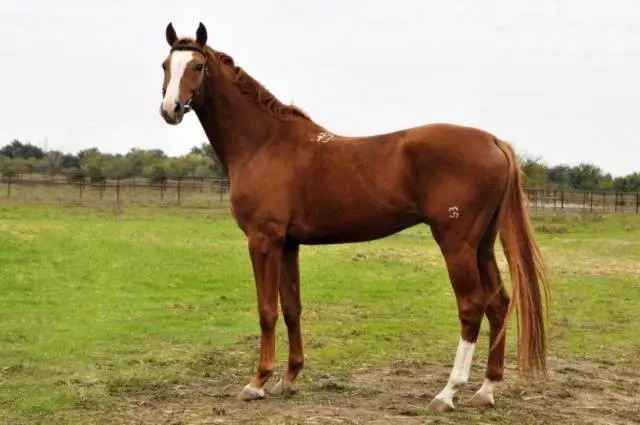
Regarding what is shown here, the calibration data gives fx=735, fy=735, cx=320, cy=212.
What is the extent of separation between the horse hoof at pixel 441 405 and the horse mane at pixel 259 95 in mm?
2634

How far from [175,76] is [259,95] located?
911mm

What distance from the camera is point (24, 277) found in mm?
14031

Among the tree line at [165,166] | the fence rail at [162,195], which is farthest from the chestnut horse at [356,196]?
the tree line at [165,166]

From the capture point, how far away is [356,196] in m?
5.90

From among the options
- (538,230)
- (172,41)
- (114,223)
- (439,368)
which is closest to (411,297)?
(439,368)

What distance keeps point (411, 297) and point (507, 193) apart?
807cm

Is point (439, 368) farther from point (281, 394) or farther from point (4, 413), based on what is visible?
point (4, 413)

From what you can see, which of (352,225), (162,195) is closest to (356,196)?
(352,225)

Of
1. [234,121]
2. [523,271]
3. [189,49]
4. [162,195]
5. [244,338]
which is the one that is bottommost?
[244,338]

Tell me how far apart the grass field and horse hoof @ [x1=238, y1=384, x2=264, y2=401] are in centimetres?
11

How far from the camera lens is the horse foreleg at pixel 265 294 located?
19.6 feet

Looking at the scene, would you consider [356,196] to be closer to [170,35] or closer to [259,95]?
[259,95]

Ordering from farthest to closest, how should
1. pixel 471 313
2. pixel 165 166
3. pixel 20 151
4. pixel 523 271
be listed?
pixel 20 151 < pixel 165 166 < pixel 523 271 < pixel 471 313

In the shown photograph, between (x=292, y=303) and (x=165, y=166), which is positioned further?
(x=165, y=166)
